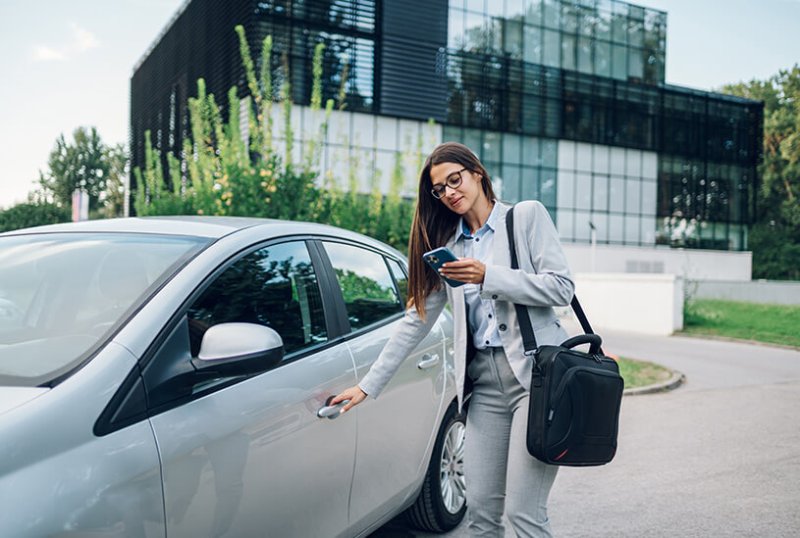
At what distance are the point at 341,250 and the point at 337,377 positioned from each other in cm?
80

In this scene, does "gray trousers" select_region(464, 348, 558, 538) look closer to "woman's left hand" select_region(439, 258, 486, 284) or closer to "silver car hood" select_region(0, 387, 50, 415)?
"woman's left hand" select_region(439, 258, 486, 284)

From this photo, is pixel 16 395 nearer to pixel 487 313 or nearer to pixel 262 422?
pixel 262 422

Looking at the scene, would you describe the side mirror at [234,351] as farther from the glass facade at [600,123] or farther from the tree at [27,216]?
the glass facade at [600,123]

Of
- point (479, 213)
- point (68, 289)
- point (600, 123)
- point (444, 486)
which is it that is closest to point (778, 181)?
point (600, 123)

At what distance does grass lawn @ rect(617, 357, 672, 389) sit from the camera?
36.1 ft

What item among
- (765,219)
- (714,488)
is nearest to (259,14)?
(714,488)

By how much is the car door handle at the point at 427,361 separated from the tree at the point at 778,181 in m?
58.8

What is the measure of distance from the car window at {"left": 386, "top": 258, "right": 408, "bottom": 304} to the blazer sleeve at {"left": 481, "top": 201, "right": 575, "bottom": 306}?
56.6 inches

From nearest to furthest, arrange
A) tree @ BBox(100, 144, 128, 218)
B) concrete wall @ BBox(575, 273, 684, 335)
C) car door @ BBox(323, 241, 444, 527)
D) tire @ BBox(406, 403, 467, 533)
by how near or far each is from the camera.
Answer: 1. car door @ BBox(323, 241, 444, 527)
2. tire @ BBox(406, 403, 467, 533)
3. concrete wall @ BBox(575, 273, 684, 335)
4. tree @ BBox(100, 144, 128, 218)

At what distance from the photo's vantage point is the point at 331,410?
3.02 m

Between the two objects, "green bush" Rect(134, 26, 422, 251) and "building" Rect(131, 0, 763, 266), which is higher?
"building" Rect(131, 0, 763, 266)

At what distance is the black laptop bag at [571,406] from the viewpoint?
106 inches

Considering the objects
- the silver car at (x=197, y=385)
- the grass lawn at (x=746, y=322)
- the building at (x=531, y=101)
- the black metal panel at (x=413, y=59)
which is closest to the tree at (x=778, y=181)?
the building at (x=531, y=101)

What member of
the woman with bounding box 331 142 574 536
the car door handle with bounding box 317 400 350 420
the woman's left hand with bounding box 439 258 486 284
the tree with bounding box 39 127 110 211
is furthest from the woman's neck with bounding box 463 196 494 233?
the tree with bounding box 39 127 110 211
